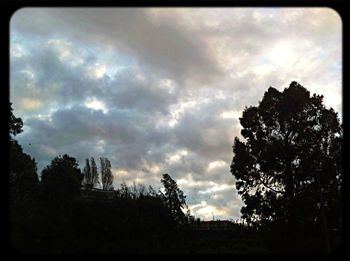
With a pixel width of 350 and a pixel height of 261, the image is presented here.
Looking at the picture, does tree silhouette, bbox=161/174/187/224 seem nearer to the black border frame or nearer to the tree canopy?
the tree canopy

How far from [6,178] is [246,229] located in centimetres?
2876

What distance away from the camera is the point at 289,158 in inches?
1299

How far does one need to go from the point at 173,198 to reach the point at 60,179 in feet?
28.2

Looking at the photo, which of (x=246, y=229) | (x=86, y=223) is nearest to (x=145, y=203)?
(x=246, y=229)

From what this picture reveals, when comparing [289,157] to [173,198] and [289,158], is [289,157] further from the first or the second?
[173,198]

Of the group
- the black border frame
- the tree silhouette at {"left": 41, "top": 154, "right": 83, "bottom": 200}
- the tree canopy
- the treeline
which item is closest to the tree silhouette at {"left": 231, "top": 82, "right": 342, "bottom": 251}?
the tree canopy

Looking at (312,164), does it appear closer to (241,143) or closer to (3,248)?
(241,143)

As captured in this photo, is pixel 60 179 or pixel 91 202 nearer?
pixel 91 202

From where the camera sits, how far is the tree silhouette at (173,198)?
111 ft

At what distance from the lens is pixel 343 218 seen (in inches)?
180

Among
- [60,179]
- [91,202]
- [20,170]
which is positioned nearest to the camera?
[91,202]

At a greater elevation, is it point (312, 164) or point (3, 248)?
point (312, 164)
